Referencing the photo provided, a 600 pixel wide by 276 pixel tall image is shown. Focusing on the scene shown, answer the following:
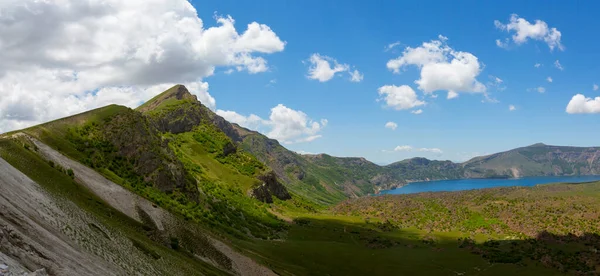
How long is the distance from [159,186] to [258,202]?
63.2 metres

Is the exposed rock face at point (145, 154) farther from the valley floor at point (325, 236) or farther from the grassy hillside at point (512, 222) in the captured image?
the grassy hillside at point (512, 222)

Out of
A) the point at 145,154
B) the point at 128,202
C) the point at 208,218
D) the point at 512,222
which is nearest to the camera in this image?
the point at 128,202

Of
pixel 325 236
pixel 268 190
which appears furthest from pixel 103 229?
pixel 268 190

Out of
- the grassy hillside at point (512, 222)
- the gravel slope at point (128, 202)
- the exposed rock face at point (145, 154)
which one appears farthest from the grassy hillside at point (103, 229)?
the grassy hillside at point (512, 222)

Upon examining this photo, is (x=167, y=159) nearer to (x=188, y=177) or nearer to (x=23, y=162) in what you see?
(x=188, y=177)

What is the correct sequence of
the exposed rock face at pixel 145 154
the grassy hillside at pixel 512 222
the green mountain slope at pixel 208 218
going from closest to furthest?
the green mountain slope at pixel 208 218 < the exposed rock face at pixel 145 154 < the grassy hillside at pixel 512 222

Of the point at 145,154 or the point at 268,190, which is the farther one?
the point at 268,190

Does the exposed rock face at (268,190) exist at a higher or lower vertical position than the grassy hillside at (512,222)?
higher

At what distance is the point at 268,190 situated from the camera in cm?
16312

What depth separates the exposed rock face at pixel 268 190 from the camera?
14462cm

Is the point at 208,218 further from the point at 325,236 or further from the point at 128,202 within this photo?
the point at 325,236

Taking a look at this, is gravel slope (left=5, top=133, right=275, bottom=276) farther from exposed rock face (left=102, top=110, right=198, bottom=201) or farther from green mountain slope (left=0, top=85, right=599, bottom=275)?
exposed rock face (left=102, top=110, right=198, bottom=201)

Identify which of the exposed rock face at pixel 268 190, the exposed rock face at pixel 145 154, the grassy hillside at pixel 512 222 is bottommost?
the grassy hillside at pixel 512 222

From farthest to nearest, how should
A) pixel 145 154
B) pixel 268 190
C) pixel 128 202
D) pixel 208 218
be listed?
pixel 268 190 → pixel 208 218 → pixel 145 154 → pixel 128 202
